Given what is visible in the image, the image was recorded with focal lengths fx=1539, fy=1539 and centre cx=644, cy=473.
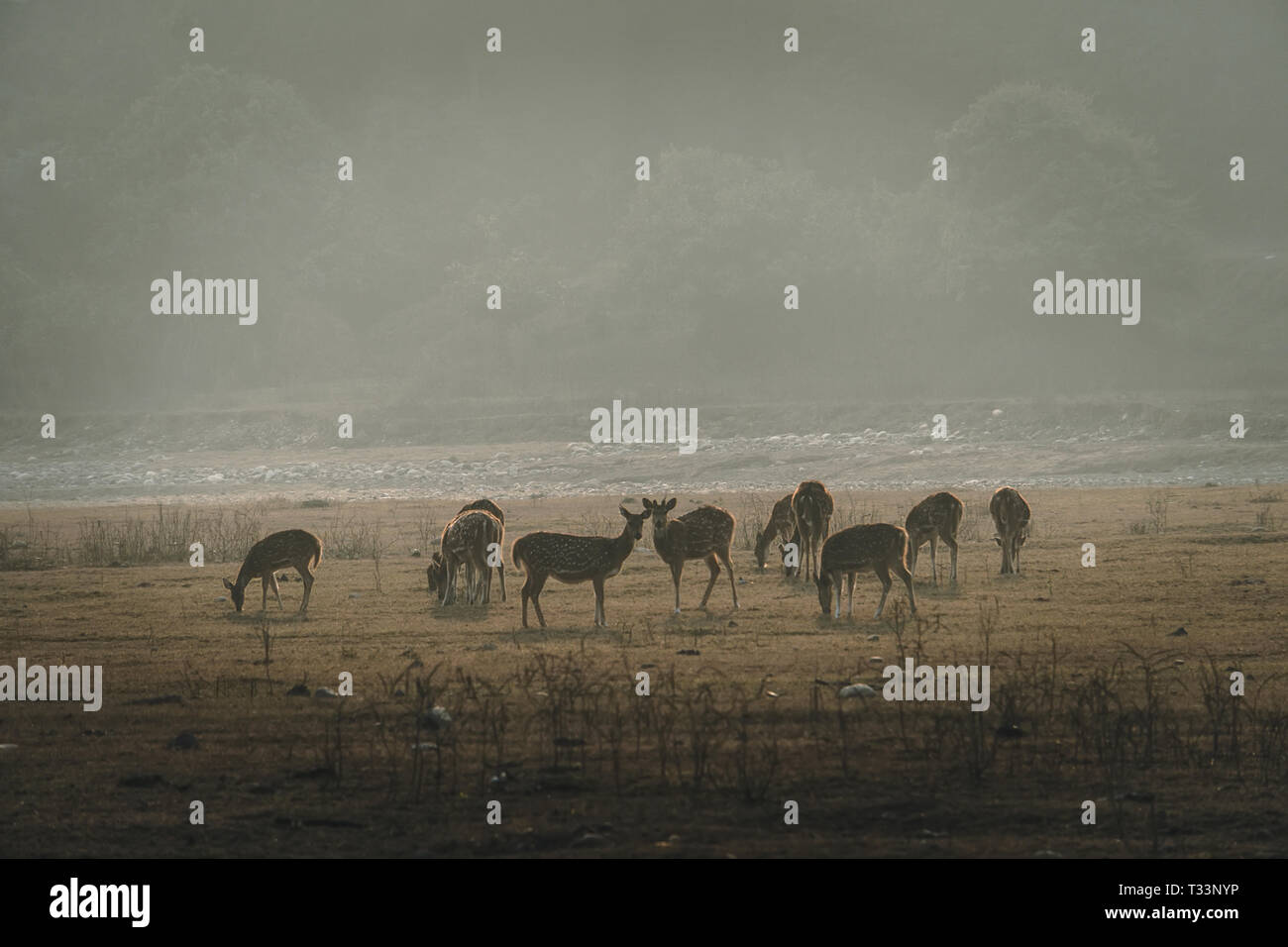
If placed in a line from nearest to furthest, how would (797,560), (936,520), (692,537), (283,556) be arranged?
(692,537) < (283,556) < (936,520) < (797,560)

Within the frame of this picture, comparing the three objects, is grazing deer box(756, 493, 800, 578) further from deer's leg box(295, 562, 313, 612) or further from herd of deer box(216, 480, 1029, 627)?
deer's leg box(295, 562, 313, 612)

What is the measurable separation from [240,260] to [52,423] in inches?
963

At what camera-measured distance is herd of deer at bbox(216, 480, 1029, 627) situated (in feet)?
54.8

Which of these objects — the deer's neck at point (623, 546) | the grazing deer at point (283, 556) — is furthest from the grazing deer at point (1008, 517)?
the grazing deer at point (283, 556)

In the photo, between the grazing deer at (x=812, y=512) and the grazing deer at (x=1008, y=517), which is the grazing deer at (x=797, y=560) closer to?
the grazing deer at (x=812, y=512)

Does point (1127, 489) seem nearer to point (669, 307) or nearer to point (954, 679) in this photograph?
point (954, 679)

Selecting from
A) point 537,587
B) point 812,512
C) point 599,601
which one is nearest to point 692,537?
point 599,601

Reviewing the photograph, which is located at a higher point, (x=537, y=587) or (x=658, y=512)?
(x=658, y=512)

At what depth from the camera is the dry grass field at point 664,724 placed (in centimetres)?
973

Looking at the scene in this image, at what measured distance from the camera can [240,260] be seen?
79688 millimetres

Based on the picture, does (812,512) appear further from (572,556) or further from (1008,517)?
(572,556)

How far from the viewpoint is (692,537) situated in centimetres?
1800

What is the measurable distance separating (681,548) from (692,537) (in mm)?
209

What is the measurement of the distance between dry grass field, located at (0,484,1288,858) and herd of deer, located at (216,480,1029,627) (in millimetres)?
406
